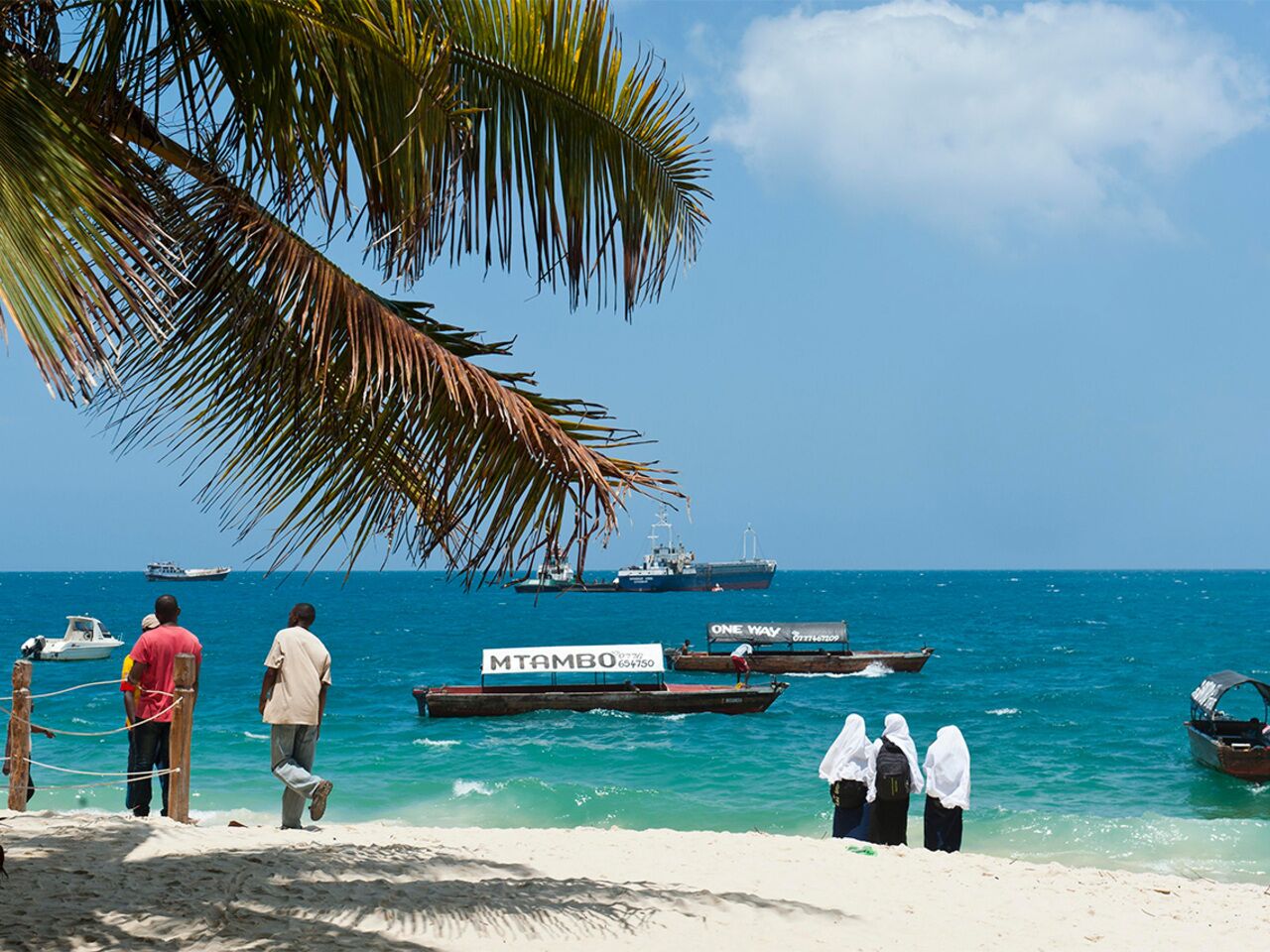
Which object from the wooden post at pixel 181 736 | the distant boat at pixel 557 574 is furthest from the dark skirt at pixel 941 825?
the distant boat at pixel 557 574

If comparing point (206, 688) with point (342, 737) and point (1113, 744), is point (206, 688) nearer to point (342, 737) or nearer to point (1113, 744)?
point (342, 737)

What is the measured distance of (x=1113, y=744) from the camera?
117 ft

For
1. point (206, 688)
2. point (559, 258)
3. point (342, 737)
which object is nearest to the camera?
point (559, 258)

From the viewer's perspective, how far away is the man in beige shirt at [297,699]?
9008mm

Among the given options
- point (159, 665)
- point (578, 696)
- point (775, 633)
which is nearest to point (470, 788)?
point (578, 696)

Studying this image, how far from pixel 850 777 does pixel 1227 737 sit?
62.1 feet

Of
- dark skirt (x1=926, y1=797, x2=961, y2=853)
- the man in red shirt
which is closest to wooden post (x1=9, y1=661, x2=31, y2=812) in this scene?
the man in red shirt

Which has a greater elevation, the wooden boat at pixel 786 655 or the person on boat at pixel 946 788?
the person on boat at pixel 946 788

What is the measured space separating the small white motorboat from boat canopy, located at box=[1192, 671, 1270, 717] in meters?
49.2

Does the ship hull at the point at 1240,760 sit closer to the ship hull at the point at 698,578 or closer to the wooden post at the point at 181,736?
the wooden post at the point at 181,736

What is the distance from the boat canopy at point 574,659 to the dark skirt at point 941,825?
2111 centimetres

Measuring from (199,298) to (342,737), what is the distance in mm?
32207

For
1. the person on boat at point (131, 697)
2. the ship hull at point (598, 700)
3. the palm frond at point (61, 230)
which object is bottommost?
the ship hull at point (598, 700)

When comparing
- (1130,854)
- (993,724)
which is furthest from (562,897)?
(993,724)
